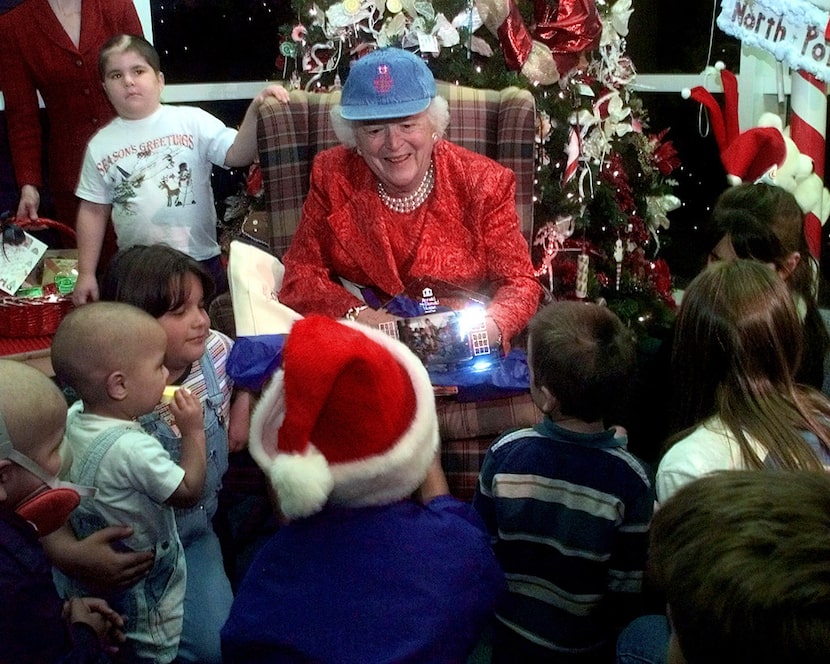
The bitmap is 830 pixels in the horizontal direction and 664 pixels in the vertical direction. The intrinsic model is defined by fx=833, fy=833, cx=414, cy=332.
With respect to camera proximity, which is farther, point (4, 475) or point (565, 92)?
point (565, 92)

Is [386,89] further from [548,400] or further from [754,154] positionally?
[754,154]

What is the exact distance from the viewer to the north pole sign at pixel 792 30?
111 inches

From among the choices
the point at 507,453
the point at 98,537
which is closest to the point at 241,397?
the point at 98,537

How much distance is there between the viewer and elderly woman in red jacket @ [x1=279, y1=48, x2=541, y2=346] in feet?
7.94

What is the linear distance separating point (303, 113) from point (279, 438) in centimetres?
187

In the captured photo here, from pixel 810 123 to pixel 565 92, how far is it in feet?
2.97

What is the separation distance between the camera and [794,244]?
2168mm

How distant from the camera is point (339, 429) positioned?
115 cm

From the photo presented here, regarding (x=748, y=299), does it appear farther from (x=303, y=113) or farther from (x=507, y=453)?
(x=303, y=113)

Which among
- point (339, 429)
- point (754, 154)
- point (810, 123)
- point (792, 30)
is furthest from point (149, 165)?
point (810, 123)

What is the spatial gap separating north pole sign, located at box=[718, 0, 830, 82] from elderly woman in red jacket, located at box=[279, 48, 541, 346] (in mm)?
1181

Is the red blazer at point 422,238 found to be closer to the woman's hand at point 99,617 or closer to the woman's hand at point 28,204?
the woman's hand at point 28,204

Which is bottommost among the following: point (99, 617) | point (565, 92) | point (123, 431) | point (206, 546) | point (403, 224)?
point (206, 546)

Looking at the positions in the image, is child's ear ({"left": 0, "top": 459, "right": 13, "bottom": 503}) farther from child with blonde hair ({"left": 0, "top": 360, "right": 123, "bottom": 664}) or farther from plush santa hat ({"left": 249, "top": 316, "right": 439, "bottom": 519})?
plush santa hat ({"left": 249, "top": 316, "right": 439, "bottom": 519})
